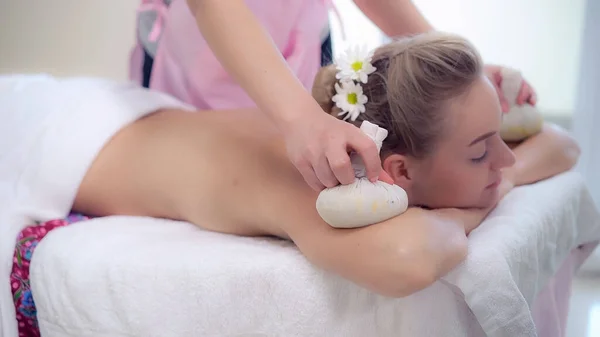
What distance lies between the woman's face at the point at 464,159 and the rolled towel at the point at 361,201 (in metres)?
0.16

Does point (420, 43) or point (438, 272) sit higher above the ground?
point (420, 43)

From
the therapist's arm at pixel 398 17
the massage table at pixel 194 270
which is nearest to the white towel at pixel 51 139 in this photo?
the massage table at pixel 194 270

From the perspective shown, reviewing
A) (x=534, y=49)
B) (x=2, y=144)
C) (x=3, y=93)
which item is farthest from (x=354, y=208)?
(x=534, y=49)

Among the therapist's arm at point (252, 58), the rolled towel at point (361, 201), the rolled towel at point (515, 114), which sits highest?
the therapist's arm at point (252, 58)

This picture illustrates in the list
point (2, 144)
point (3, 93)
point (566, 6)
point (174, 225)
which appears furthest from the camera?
point (566, 6)

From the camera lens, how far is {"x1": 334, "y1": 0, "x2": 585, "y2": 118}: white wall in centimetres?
172

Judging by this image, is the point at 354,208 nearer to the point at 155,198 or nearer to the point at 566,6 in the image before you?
the point at 155,198

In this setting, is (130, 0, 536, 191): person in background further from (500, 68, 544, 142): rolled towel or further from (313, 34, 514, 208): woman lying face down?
(313, 34, 514, 208): woman lying face down

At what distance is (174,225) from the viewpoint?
997 mm

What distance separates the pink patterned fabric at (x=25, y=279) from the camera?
3.09ft

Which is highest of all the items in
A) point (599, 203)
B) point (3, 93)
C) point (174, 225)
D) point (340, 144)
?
point (340, 144)

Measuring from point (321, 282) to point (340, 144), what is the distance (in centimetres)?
19

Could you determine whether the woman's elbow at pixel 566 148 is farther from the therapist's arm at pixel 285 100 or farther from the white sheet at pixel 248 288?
the therapist's arm at pixel 285 100

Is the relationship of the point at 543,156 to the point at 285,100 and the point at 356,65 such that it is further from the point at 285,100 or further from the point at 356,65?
the point at 285,100
